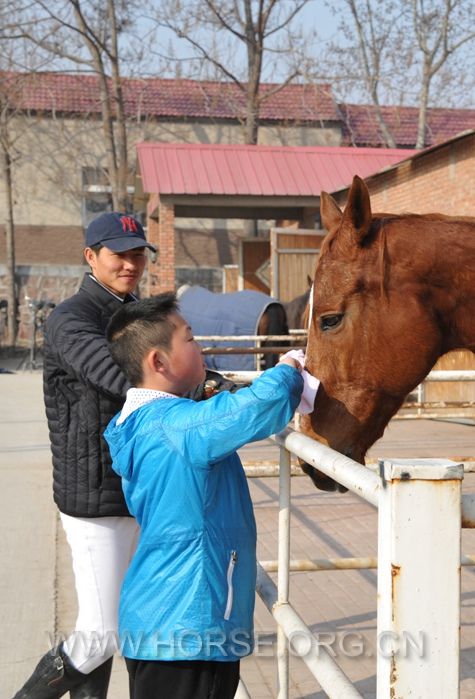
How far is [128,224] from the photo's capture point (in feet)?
9.81

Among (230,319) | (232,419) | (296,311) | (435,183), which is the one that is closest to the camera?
(232,419)

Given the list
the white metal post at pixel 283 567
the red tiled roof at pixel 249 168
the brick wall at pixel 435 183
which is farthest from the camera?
the red tiled roof at pixel 249 168

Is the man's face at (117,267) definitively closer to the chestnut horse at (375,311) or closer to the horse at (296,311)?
the chestnut horse at (375,311)

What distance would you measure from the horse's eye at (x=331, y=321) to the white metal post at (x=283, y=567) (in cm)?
42

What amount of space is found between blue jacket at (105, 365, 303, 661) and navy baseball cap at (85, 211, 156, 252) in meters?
0.99

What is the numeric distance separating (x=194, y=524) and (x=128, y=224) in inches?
53.5

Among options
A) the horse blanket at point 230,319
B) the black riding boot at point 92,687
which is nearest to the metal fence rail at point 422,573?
the black riding boot at point 92,687

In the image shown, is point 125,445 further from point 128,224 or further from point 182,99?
point 182,99

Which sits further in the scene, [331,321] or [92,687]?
[92,687]

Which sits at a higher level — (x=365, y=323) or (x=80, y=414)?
(x=365, y=323)

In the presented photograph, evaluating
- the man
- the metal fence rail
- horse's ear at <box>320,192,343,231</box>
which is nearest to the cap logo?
the man

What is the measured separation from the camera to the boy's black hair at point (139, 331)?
2.09m

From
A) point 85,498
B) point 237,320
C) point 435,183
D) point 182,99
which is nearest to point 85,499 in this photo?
point 85,498

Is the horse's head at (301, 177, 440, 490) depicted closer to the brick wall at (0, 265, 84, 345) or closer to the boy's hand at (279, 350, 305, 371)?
the boy's hand at (279, 350, 305, 371)
